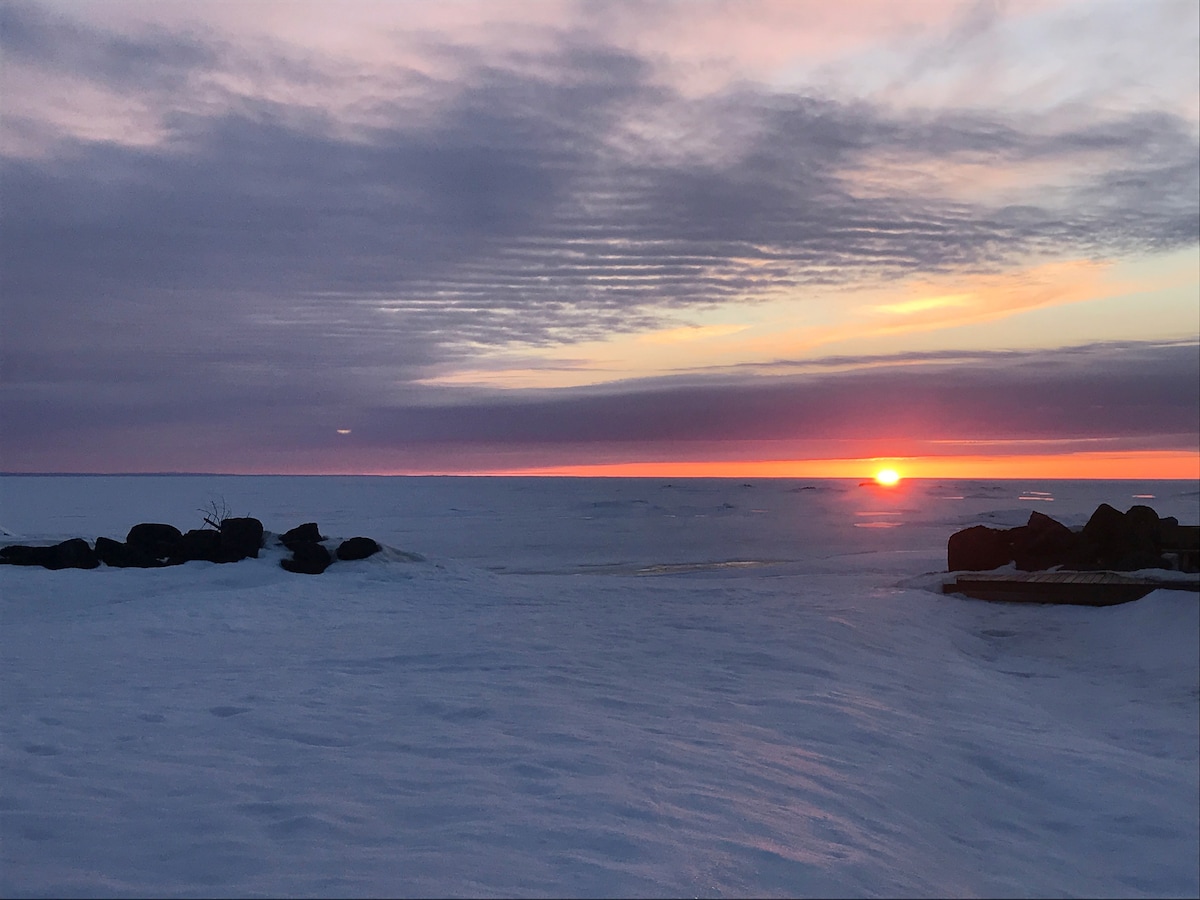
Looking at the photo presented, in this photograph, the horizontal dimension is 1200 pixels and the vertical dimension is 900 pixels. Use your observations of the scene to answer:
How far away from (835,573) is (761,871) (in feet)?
54.9

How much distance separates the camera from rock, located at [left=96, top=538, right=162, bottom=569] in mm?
17438

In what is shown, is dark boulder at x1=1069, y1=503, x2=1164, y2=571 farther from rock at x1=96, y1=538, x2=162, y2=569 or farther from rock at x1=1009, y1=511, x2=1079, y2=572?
rock at x1=96, y1=538, x2=162, y2=569

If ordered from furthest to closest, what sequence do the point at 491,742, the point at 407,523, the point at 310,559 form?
the point at 407,523
the point at 310,559
the point at 491,742

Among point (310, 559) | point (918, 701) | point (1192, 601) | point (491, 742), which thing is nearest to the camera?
point (491, 742)

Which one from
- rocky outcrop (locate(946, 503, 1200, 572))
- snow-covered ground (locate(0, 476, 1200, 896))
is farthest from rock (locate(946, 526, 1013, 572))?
snow-covered ground (locate(0, 476, 1200, 896))

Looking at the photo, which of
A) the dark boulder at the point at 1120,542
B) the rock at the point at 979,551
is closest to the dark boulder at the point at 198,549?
the rock at the point at 979,551

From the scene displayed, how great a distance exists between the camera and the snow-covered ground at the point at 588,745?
4863mm

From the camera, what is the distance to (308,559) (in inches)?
707

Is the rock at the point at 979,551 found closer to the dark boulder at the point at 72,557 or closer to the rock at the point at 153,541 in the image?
the rock at the point at 153,541

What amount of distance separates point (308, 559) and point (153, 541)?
10.0ft

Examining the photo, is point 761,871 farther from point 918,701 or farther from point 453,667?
point 453,667

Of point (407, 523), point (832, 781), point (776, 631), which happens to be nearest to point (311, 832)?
point (832, 781)

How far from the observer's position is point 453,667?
9.84m

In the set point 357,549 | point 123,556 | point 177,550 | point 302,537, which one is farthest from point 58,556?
point 357,549
